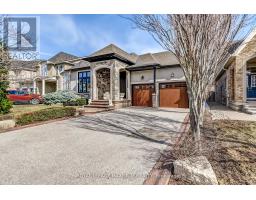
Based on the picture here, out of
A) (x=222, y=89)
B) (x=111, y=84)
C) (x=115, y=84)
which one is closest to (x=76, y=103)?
(x=111, y=84)

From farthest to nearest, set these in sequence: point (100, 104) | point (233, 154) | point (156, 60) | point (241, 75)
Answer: point (156, 60) → point (100, 104) → point (241, 75) → point (233, 154)

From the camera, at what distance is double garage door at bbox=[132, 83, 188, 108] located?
15.2m

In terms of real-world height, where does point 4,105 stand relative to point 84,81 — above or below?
below

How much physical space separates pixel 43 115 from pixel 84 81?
1135 cm

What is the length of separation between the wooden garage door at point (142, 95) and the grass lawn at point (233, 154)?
10056 millimetres

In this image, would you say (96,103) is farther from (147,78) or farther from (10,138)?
(10,138)

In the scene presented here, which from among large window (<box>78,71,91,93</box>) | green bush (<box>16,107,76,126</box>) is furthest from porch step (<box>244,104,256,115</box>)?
large window (<box>78,71,91,93</box>)

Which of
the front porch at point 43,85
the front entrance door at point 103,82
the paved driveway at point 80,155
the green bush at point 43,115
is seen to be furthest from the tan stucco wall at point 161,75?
the front porch at point 43,85

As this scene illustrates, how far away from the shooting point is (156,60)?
16.8 metres

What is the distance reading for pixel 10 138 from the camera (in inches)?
249

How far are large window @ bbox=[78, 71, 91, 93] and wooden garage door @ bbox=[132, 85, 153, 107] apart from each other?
5727mm

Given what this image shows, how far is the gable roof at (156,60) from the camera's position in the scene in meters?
15.6

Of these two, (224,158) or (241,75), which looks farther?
(241,75)

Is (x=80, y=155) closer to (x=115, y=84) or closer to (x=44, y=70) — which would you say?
(x=115, y=84)
